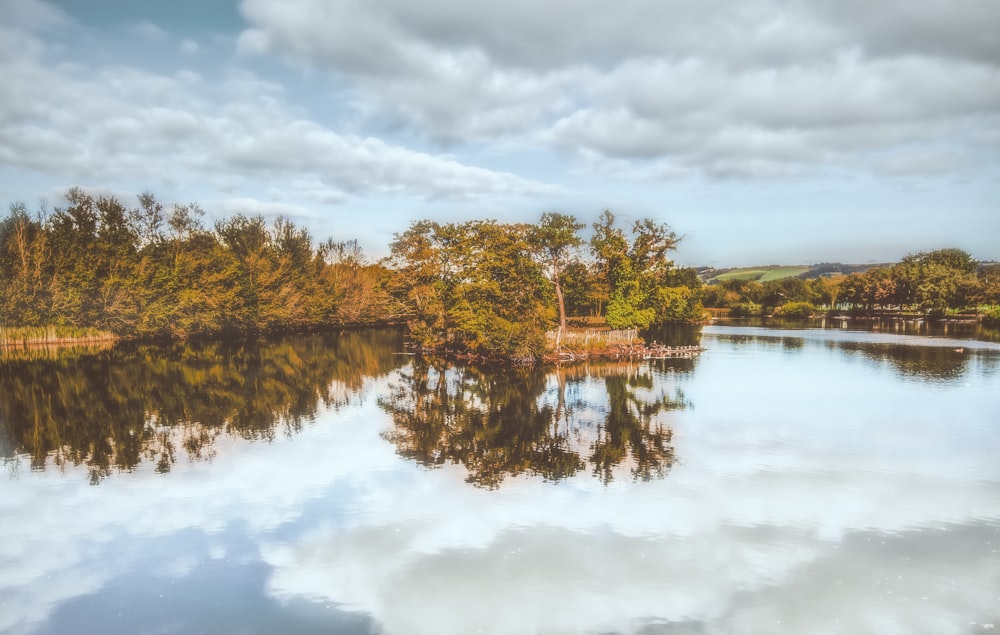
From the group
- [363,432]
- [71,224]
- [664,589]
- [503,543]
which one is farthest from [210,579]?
[71,224]

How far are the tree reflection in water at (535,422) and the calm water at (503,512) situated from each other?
0.18 m

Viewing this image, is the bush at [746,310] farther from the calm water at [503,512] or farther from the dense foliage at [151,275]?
the calm water at [503,512]

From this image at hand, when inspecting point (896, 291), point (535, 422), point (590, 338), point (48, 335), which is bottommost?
point (535, 422)

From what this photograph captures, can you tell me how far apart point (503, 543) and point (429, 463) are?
6.71 m

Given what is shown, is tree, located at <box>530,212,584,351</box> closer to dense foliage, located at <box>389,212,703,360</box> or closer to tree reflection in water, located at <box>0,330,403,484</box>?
dense foliage, located at <box>389,212,703,360</box>

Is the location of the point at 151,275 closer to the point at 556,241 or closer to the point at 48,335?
the point at 48,335

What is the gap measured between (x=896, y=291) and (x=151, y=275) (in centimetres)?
12570

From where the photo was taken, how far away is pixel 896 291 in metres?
114

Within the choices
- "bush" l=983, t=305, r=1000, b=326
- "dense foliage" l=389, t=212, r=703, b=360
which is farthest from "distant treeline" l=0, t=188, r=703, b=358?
"bush" l=983, t=305, r=1000, b=326

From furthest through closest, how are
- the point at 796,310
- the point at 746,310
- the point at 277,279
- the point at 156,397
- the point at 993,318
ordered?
the point at 746,310, the point at 796,310, the point at 993,318, the point at 277,279, the point at 156,397

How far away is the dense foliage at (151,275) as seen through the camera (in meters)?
56.3

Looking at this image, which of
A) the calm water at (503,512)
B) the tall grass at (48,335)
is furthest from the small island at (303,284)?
the calm water at (503,512)

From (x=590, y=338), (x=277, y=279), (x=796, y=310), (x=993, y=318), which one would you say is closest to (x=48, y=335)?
(x=277, y=279)

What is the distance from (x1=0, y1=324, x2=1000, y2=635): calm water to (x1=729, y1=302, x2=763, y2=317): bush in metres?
94.9
